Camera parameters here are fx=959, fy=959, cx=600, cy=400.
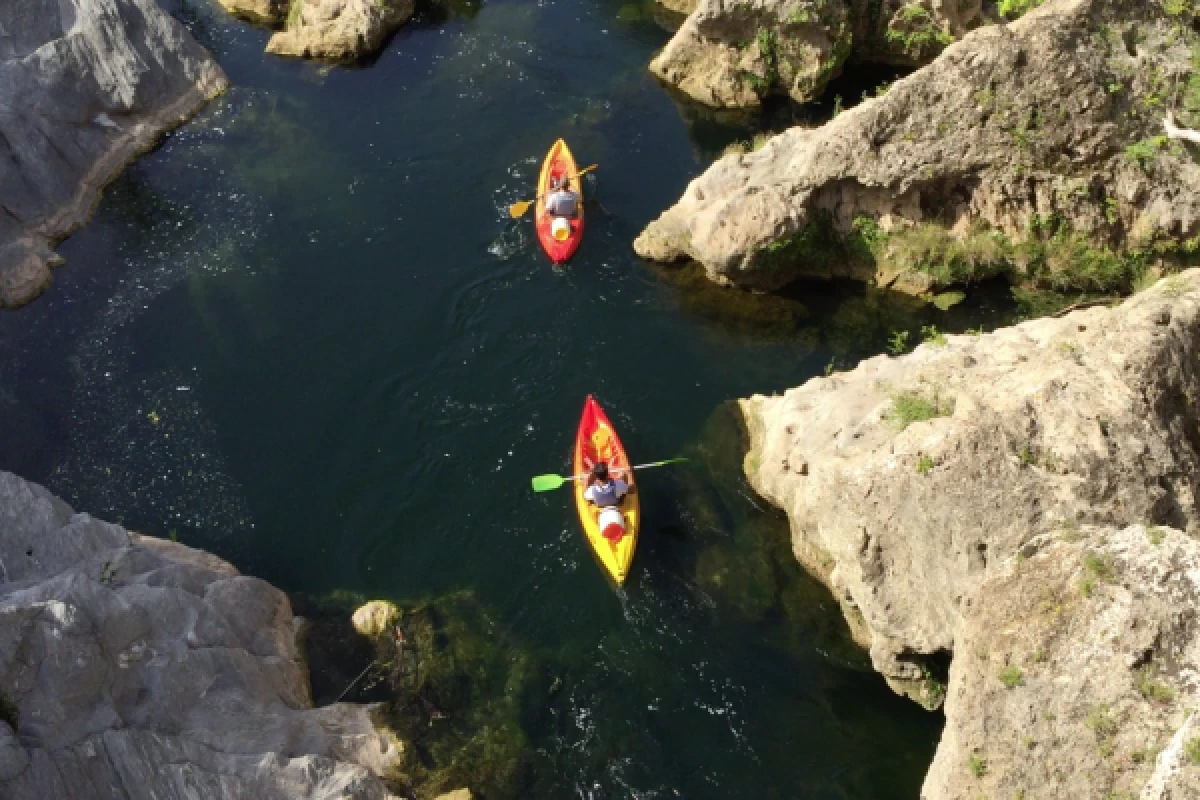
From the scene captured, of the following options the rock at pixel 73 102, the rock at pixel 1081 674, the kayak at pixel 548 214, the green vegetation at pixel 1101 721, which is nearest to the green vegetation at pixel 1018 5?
the kayak at pixel 548 214

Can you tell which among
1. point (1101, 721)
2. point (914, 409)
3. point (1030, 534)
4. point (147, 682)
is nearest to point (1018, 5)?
point (914, 409)

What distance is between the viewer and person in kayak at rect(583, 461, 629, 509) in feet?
49.6

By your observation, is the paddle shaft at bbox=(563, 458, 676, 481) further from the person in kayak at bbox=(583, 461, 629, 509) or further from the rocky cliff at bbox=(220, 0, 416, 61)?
the rocky cliff at bbox=(220, 0, 416, 61)

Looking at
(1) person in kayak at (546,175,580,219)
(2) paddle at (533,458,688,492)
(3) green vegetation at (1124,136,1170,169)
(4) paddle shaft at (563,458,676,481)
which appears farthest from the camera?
(1) person in kayak at (546,175,580,219)

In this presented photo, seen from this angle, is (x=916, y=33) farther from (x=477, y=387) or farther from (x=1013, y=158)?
(x=477, y=387)

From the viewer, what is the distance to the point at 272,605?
14258 millimetres

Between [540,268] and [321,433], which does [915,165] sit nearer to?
[540,268]

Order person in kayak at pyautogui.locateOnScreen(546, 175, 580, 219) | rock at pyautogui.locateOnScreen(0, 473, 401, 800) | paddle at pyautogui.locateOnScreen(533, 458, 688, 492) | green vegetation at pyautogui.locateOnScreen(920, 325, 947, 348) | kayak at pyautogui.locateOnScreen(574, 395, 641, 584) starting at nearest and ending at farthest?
rock at pyautogui.locateOnScreen(0, 473, 401, 800) < kayak at pyautogui.locateOnScreen(574, 395, 641, 584) < green vegetation at pyautogui.locateOnScreen(920, 325, 947, 348) < paddle at pyautogui.locateOnScreen(533, 458, 688, 492) < person in kayak at pyautogui.locateOnScreen(546, 175, 580, 219)

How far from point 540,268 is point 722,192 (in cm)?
391

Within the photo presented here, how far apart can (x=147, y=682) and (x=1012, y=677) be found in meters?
10.3

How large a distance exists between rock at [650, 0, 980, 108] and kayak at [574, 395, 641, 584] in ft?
34.0

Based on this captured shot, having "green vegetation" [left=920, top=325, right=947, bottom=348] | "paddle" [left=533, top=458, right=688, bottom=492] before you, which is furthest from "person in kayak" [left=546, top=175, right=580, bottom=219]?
"green vegetation" [left=920, top=325, right=947, bottom=348]

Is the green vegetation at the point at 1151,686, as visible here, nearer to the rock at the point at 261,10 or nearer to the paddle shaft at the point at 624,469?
the paddle shaft at the point at 624,469

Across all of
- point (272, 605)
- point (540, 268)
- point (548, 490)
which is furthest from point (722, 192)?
point (272, 605)
